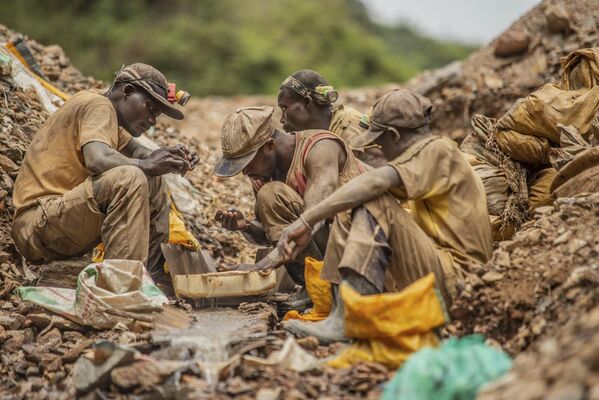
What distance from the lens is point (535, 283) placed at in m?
4.21

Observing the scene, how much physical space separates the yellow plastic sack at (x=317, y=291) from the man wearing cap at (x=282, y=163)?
0.26m

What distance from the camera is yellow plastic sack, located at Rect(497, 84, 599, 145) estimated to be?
18.1 ft

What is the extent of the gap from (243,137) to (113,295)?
3.91ft

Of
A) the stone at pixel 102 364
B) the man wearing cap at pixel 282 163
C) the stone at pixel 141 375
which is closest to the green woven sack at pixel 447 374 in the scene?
the stone at pixel 141 375

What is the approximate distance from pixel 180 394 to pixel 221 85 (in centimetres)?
1663

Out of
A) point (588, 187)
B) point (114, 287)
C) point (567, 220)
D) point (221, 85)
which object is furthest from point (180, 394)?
point (221, 85)

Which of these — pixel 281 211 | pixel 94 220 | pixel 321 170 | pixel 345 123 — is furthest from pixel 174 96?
pixel 345 123

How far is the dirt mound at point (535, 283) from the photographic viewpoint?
3951 millimetres

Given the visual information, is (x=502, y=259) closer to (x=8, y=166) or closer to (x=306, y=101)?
(x=306, y=101)

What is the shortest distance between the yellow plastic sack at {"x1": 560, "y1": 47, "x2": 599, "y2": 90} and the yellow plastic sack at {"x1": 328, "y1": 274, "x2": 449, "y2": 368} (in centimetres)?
242

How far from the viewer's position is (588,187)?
15.9 feet

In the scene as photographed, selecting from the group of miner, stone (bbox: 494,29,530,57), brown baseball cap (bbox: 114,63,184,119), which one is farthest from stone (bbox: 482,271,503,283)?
stone (bbox: 494,29,530,57)

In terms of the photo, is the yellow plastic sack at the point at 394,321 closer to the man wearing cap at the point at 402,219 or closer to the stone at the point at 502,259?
the man wearing cap at the point at 402,219

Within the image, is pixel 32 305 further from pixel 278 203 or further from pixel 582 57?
pixel 582 57
